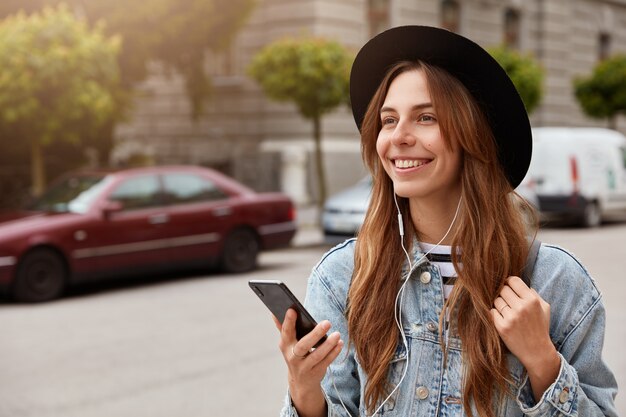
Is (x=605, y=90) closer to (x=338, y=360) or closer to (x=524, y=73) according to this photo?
(x=524, y=73)

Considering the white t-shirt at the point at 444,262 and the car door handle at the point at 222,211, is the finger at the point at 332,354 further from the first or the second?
the car door handle at the point at 222,211

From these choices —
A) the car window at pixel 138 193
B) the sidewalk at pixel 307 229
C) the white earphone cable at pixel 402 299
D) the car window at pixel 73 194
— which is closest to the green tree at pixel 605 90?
the sidewalk at pixel 307 229

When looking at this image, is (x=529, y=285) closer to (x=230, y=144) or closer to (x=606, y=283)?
(x=606, y=283)

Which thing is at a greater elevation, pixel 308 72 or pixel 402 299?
pixel 308 72

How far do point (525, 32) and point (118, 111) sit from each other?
15954 millimetres

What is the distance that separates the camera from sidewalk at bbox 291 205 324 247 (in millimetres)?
15086

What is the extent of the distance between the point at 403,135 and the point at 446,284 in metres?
0.35

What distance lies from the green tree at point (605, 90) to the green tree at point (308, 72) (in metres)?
12.0

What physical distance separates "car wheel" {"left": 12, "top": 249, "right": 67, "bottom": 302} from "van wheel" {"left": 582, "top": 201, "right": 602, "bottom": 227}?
11788 millimetres

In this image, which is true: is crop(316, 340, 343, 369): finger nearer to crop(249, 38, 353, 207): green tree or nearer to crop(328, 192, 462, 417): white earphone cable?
crop(328, 192, 462, 417): white earphone cable

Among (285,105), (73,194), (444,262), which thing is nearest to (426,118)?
(444,262)

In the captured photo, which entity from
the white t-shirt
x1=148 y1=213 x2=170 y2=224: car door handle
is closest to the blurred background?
x1=148 y1=213 x2=170 y2=224: car door handle

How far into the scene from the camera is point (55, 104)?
1329cm

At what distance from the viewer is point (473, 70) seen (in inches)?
76.5
